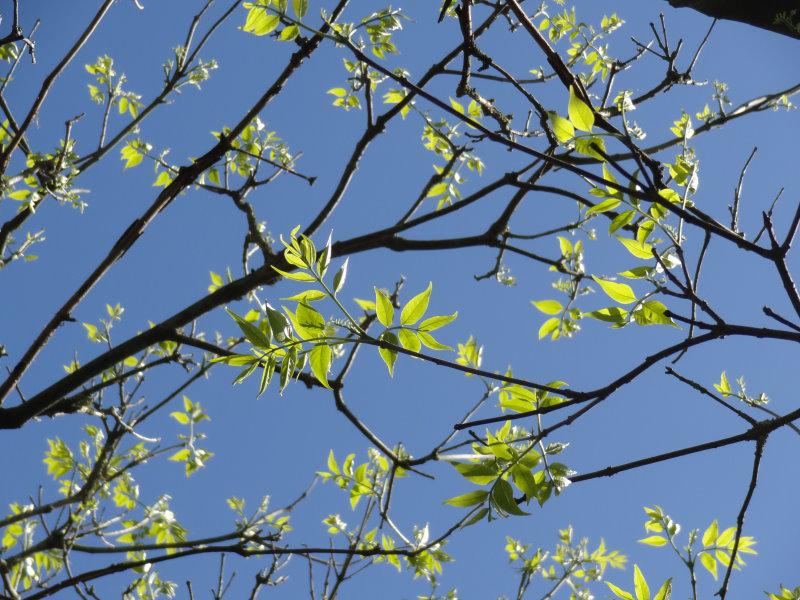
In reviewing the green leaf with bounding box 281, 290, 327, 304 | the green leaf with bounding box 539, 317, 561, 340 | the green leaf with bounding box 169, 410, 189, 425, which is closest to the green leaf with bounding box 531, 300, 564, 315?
the green leaf with bounding box 539, 317, 561, 340

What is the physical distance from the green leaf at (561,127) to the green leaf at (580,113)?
10 mm

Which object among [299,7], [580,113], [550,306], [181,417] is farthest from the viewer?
[181,417]

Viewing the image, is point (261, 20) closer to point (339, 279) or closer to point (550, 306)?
point (339, 279)

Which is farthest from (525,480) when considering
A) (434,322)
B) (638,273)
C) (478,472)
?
(638,273)

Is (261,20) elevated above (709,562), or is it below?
above

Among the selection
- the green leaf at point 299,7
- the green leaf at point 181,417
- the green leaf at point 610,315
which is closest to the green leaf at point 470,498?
the green leaf at point 610,315

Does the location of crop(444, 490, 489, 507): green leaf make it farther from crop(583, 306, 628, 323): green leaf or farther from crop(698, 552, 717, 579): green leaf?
crop(698, 552, 717, 579): green leaf

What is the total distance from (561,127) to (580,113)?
0.03m

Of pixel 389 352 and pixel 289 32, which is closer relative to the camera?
pixel 389 352

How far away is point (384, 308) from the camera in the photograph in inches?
45.5

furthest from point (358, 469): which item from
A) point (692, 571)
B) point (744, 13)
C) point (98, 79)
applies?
point (98, 79)

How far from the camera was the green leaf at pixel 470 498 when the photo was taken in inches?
47.7

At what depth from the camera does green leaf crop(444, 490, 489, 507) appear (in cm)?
121

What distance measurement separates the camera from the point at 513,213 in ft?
8.58
